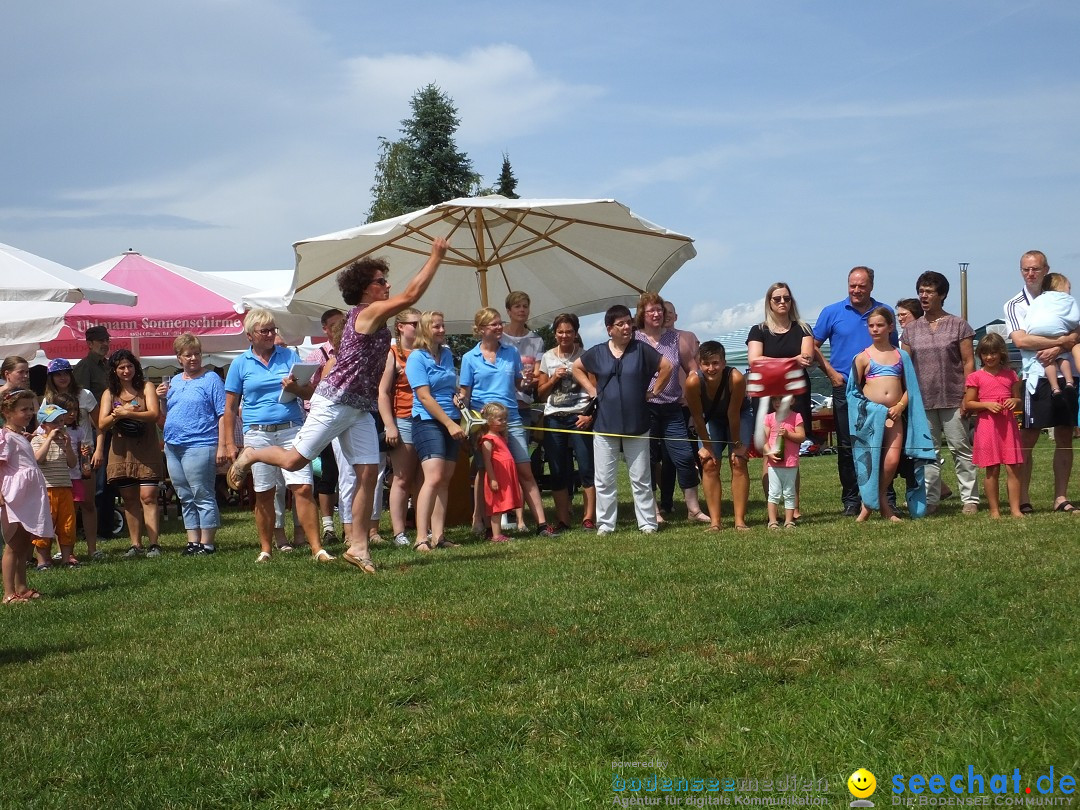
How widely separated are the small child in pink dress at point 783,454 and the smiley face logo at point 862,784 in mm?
6258

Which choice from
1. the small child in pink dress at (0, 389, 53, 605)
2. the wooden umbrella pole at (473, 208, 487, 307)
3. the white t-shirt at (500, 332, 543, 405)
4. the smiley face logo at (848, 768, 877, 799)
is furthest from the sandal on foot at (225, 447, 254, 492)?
the smiley face logo at (848, 768, 877, 799)

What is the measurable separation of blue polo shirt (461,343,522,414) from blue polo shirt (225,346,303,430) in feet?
5.57

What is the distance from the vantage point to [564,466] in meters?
11.0

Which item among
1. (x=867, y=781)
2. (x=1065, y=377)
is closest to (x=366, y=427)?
(x=867, y=781)

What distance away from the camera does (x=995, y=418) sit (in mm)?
10031

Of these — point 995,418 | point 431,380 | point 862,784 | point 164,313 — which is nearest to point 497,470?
point 431,380

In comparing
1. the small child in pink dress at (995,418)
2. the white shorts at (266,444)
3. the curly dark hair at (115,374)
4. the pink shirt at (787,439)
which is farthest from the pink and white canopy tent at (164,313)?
the small child in pink dress at (995,418)

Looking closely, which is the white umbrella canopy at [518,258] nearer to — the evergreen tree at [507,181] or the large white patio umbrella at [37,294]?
the large white patio umbrella at [37,294]

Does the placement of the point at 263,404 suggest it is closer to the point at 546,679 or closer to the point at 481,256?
the point at 481,256

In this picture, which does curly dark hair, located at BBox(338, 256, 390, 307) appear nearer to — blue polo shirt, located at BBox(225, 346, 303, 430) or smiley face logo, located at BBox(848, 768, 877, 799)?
blue polo shirt, located at BBox(225, 346, 303, 430)

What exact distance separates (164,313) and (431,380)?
642 centimetres

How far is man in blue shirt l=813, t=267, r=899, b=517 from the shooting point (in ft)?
34.3

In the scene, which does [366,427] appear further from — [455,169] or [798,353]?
[455,169]

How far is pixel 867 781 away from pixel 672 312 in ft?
25.9
